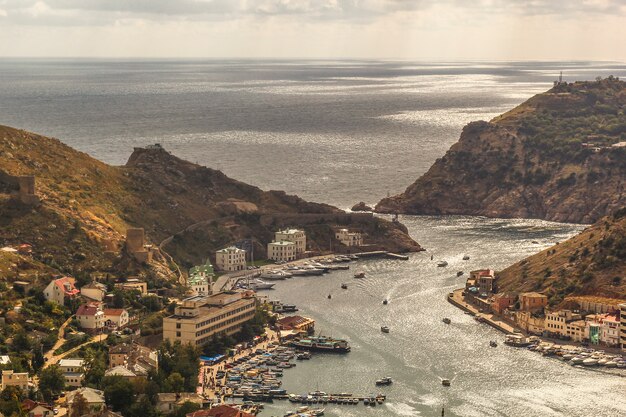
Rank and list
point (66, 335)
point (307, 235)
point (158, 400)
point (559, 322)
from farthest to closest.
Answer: point (307, 235)
point (559, 322)
point (66, 335)
point (158, 400)

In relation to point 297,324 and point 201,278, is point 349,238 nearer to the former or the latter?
point 201,278

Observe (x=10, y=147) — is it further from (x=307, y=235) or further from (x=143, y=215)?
(x=307, y=235)

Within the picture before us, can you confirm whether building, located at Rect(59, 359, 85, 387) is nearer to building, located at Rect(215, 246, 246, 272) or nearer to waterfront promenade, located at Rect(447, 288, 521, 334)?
waterfront promenade, located at Rect(447, 288, 521, 334)

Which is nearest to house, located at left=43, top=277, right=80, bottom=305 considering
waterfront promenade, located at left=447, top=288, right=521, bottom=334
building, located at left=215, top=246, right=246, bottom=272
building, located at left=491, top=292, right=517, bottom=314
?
building, located at left=215, top=246, right=246, bottom=272

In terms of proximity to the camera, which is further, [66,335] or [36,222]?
[36,222]

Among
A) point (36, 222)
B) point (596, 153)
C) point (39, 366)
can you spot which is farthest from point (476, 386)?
point (596, 153)
